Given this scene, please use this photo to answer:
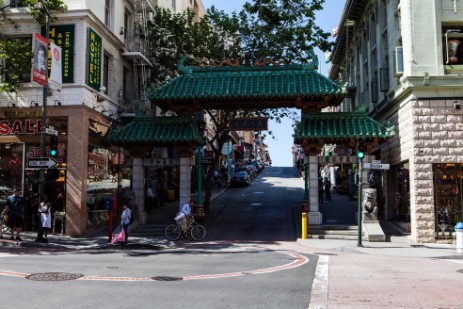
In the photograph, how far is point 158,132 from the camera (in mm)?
21812

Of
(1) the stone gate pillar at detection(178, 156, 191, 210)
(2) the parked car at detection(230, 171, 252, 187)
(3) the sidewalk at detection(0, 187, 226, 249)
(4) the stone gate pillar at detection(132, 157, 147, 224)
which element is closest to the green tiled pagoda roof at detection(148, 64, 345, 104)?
(1) the stone gate pillar at detection(178, 156, 191, 210)

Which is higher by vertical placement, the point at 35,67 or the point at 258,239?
the point at 35,67

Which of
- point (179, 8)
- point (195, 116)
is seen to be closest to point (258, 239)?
point (195, 116)

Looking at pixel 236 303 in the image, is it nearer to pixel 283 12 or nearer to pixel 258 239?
pixel 258 239

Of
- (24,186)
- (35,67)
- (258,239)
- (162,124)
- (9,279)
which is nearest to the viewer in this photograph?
(9,279)

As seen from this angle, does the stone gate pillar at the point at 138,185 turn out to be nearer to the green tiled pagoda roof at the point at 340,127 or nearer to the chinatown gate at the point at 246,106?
the chinatown gate at the point at 246,106

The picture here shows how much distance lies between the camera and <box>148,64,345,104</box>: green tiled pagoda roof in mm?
20953

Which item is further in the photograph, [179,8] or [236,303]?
[179,8]

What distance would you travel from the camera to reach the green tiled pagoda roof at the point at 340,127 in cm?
2020

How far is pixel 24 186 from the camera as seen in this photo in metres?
20.8

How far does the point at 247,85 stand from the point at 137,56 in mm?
7763

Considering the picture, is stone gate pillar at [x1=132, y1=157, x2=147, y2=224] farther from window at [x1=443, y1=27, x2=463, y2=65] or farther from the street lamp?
window at [x1=443, y1=27, x2=463, y2=65]

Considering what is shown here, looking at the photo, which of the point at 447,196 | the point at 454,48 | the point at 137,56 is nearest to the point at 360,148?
the point at 447,196

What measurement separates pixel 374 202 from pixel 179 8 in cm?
2936
